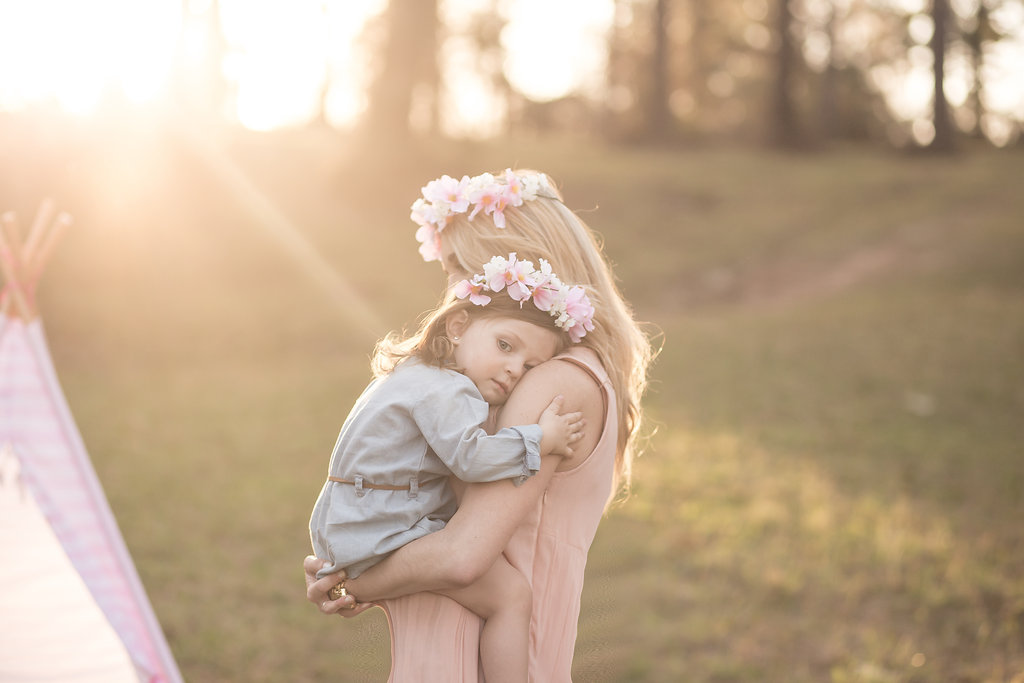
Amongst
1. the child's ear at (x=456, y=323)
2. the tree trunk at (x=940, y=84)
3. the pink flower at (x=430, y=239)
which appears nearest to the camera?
the child's ear at (x=456, y=323)

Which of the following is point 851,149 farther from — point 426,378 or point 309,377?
point 426,378

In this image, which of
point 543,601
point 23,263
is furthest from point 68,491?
point 543,601

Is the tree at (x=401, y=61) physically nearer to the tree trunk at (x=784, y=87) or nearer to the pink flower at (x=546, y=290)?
the tree trunk at (x=784, y=87)

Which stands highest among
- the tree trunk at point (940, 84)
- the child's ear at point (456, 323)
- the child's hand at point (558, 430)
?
the tree trunk at point (940, 84)

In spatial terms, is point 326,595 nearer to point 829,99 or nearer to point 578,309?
point 578,309

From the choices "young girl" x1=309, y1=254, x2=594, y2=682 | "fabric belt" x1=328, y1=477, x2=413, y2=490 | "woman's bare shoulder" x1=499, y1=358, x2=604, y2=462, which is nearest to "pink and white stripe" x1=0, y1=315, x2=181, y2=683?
"young girl" x1=309, y1=254, x2=594, y2=682

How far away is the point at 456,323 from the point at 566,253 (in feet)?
1.13

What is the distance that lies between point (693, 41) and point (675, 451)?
27.8 meters

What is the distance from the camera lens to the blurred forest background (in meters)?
4.97

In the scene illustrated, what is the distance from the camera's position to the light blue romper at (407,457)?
2020 mm

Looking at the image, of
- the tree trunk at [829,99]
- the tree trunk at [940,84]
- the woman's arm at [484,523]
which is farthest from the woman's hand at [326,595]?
the tree trunk at [829,99]

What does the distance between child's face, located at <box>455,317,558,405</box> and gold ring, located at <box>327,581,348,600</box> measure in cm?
59

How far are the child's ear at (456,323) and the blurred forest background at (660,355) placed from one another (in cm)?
75

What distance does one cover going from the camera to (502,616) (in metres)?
2.14
